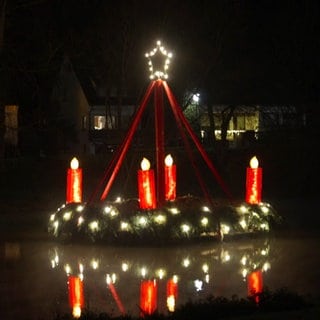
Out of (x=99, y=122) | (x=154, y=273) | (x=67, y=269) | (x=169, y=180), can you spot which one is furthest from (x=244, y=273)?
(x=99, y=122)

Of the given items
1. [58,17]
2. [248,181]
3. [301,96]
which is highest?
[58,17]

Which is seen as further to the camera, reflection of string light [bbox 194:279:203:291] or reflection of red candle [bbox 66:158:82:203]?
reflection of red candle [bbox 66:158:82:203]

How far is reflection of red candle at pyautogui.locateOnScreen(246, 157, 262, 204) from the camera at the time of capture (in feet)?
56.7

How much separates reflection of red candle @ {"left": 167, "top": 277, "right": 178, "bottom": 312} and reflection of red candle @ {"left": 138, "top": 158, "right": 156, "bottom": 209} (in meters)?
3.83

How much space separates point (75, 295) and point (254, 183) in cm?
708

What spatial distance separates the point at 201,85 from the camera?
31938 millimetres

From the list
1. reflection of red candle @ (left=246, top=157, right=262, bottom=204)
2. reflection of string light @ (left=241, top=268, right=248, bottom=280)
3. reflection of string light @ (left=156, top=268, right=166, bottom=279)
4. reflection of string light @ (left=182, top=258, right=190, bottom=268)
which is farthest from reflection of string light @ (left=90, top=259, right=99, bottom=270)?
reflection of red candle @ (left=246, top=157, right=262, bottom=204)

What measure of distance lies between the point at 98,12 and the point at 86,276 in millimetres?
17330

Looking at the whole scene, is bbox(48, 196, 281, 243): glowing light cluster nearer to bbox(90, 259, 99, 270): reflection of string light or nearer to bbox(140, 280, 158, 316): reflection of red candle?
bbox(90, 259, 99, 270): reflection of string light

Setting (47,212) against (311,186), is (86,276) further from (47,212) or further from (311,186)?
(311,186)

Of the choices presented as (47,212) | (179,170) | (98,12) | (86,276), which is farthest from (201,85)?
(86,276)

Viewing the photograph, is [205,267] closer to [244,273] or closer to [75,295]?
[244,273]

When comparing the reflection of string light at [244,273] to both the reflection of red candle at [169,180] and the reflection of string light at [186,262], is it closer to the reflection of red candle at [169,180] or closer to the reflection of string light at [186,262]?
the reflection of string light at [186,262]

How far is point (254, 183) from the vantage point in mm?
17359
